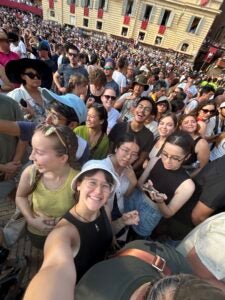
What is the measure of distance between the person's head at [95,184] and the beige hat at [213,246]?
74cm

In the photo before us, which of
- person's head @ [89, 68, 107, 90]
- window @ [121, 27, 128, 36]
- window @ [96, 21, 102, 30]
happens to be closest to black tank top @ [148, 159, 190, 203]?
person's head @ [89, 68, 107, 90]

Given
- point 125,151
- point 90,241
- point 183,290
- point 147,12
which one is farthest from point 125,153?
point 147,12

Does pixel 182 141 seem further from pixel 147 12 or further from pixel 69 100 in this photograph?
pixel 147 12

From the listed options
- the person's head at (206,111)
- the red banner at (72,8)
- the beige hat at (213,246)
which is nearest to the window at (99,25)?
the red banner at (72,8)

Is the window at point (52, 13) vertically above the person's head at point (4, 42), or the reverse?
the person's head at point (4, 42)

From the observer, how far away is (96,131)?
2836mm

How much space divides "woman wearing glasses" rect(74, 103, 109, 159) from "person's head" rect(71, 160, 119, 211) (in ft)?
3.71

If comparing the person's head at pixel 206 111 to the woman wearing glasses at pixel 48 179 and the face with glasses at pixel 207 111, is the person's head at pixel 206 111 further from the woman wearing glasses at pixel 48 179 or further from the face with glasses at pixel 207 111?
the woman wearing glasses at pixel 48 179

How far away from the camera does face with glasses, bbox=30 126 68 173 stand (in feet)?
5.82

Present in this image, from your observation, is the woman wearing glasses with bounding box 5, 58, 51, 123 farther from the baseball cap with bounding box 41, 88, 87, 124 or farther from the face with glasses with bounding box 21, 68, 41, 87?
the baseball cap with bounding box 41, 88, 87, 124

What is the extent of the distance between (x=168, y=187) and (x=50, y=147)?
126 centimetres

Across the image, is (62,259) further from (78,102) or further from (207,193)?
(78,102)

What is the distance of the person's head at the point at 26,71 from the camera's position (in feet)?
9.46

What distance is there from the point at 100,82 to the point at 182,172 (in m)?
2.52
